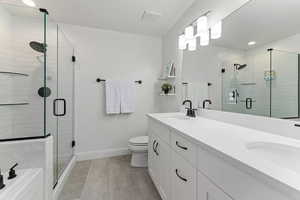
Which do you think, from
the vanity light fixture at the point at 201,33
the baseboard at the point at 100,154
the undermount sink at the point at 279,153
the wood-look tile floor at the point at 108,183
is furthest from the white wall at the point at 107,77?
the undermount sink at the point at 279,153

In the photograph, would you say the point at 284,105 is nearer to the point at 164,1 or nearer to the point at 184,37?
the point at 184,37

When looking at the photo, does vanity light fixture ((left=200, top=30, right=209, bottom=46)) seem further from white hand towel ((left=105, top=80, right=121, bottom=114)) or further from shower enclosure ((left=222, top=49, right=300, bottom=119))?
white hand towel ((left=105, top=80, right=121, bottom=114))

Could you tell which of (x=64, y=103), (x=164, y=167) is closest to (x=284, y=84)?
(x=164, y=167)

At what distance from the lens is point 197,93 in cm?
182

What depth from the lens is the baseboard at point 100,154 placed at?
2391 millimetres

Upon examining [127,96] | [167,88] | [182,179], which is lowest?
[182,179]

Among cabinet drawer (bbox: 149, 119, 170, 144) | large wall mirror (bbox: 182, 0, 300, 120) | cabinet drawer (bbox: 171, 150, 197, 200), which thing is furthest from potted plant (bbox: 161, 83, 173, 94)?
cabinet drawer (bbox: 171, 150, 197, 200)

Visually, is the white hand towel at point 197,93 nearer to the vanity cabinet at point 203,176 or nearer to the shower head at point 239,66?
the shower head at point 239,66

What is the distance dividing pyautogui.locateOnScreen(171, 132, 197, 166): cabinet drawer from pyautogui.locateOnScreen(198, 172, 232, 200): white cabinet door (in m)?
0.10

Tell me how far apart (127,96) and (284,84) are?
83.0 inches

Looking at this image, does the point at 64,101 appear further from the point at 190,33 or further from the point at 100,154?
the point at 190,33

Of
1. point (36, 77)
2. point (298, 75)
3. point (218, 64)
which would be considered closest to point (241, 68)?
point (218, 64)

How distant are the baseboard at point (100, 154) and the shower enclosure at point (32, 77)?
13.5 inches

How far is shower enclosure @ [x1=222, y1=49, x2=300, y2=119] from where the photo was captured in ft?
2.96
